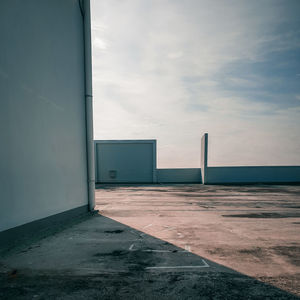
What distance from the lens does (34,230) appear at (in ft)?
18.0

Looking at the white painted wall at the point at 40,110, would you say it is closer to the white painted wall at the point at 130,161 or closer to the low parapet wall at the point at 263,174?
the white painted wall at the point at 130,161

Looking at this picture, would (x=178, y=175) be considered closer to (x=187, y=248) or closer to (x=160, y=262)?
(x=187, y=248)

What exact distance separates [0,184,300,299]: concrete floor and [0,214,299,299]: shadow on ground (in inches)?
0.6

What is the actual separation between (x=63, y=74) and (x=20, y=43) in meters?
1.92

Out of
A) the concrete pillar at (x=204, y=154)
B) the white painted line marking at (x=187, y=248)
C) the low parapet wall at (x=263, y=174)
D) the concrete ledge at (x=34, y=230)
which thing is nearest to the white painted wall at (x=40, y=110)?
the concrete ledge at (x=34, y=230)

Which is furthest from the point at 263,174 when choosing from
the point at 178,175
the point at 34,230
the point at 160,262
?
the point at 34,230

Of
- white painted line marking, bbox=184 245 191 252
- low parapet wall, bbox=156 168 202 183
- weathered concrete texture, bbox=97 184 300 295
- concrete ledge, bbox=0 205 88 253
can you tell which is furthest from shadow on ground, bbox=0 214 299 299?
low parapet wall, bbox=156 168 202 183

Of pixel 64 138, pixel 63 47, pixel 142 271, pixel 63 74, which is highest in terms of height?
pixel 63 47

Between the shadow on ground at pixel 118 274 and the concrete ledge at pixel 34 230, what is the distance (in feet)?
0.86

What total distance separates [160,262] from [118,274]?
941mm

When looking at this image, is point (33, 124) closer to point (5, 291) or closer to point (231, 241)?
point (5, 291)

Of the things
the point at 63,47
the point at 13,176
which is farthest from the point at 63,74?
the point at 13,176

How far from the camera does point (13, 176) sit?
15.9 feet

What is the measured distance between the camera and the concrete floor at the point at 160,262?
312 cm
